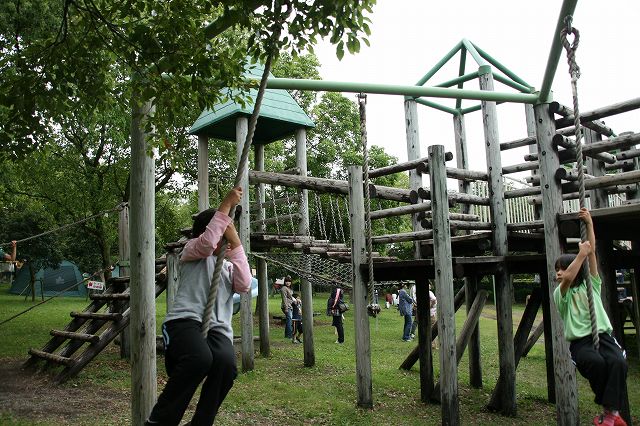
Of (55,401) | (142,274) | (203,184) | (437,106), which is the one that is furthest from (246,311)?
(142,274)

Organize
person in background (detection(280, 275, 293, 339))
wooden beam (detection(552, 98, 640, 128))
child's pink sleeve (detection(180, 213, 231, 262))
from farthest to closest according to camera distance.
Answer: person in background (detection(280, 275, 293, 339)), wooden beam (detection(552, 98, 640, 128)), child's pink sleeve (detection(180, 213, 231, 262))

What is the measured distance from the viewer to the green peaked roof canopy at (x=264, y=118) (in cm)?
1068

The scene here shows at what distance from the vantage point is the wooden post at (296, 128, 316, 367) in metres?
10.7

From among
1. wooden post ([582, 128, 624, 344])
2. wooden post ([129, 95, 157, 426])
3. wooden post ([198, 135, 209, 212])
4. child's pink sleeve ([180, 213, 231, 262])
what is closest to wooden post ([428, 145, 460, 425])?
wooden post ([582, 128, 624, 344])

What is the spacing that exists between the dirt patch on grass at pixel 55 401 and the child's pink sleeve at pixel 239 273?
374 centimetres

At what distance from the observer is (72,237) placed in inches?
1318

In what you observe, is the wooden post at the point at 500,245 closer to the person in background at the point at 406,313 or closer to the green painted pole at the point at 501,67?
the green painted pole at the point at 501,67

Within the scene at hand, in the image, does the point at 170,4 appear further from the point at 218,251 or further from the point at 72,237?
the point at 72,237

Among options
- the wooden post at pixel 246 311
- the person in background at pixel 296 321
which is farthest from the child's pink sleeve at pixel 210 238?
the person in background at pixel 296 321

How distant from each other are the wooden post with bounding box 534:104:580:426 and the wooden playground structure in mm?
12

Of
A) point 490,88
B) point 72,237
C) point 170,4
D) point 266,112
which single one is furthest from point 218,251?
point 72,237

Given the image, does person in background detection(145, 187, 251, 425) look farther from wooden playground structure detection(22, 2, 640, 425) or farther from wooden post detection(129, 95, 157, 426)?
wooden playground structure detection(22, 2, 640, 425)

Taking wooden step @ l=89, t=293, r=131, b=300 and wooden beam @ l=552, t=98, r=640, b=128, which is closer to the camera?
wooden beam @ l=552, t=98, r=640, b=128

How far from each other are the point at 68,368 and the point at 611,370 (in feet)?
25.0
